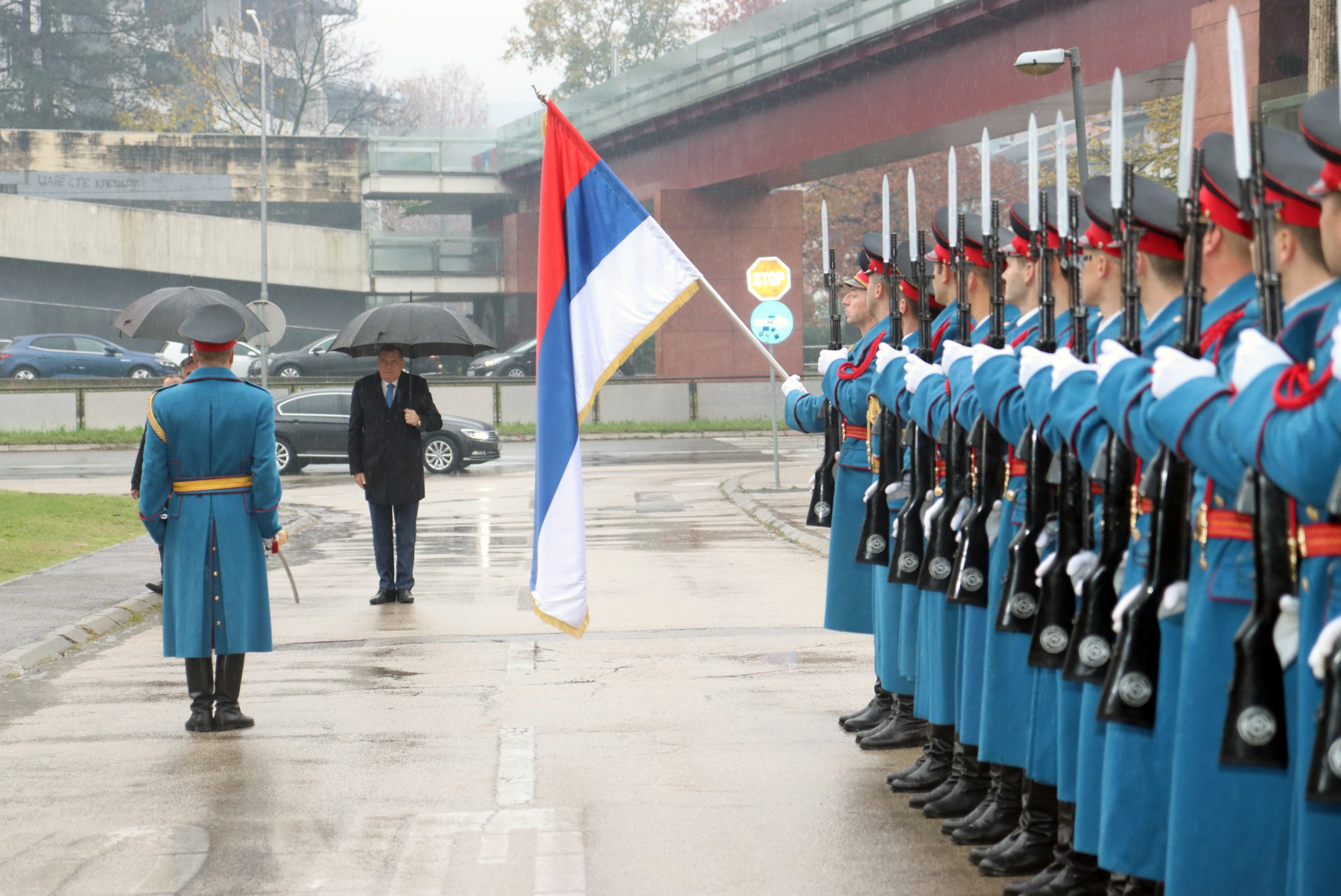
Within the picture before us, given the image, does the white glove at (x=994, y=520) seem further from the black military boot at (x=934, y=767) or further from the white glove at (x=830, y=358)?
the white glove at (x=830, y=358)

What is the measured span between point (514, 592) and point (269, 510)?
5.36 m

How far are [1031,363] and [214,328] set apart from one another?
4406 millimetres

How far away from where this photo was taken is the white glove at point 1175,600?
4203mm

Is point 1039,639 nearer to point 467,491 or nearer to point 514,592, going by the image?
point 514,592

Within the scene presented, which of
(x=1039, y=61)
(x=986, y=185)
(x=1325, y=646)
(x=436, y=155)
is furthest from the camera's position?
(x=436, y=155)

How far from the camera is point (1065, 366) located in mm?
4637

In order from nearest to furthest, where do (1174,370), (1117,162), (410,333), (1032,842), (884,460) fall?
(1174,370) < (1117,162) < (1032,842) < (884,460) < (410,333)

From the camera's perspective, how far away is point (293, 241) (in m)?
54.3

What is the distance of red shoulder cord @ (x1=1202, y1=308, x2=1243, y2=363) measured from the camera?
4195mm

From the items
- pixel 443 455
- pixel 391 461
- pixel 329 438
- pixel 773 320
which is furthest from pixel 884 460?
pixel 329 438

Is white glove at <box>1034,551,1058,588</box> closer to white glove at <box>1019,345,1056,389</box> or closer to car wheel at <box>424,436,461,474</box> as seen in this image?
white glove at <box>1019,345,1056,389</box>

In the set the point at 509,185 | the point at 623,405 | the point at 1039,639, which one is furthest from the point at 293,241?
the point at 1039,639

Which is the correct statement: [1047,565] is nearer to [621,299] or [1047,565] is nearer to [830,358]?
[830,358]

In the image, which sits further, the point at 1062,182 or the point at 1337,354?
the point at 1062,182
